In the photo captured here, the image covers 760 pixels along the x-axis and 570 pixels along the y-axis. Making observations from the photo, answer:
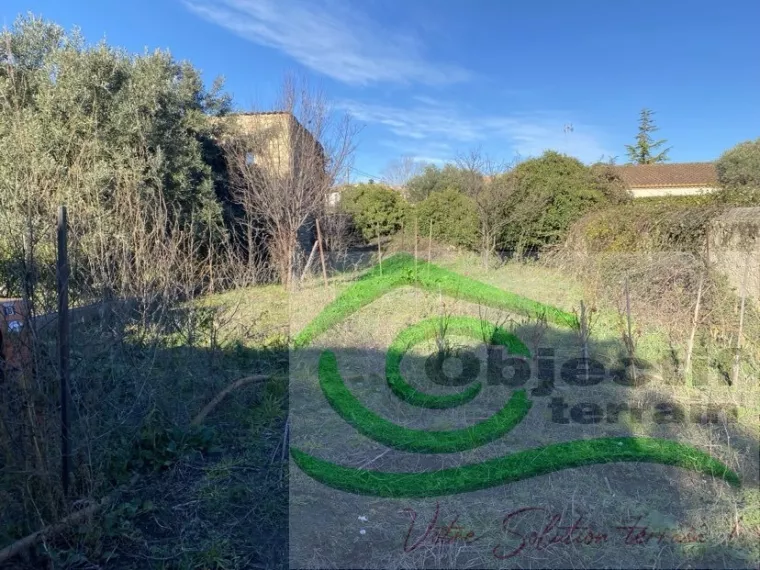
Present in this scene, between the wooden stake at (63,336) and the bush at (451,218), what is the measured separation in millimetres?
10137

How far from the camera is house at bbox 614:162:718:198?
79.0 feet

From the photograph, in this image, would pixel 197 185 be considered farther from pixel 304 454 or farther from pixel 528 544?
pixel 528 544

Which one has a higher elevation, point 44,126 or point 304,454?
point 44,126

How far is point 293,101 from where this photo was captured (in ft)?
32.7

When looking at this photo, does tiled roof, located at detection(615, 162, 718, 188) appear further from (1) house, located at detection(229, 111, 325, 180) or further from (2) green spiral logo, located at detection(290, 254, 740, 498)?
(2) green spiral logo, located at detection(290, 254, 740, 498)

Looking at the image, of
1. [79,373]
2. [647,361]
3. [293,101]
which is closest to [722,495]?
[647,361]

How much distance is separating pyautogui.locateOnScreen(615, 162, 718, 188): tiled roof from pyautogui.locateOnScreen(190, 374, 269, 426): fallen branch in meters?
24.1

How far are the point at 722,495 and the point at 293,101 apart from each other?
9.53 meters

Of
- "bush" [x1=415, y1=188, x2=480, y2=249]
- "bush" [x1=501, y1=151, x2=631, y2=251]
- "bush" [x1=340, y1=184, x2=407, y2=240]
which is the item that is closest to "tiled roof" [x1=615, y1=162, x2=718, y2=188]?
"bush" [x1=340, y1=184, x2=407, y2=240]

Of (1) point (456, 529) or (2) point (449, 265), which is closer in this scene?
(1) point (456, 529)

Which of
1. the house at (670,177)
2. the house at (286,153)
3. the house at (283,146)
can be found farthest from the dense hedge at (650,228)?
the house at (670,177)

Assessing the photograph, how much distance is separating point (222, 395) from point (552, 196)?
9044mm

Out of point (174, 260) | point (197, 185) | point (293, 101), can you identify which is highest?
point (293, 101)

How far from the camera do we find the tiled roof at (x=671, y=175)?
968 inches
